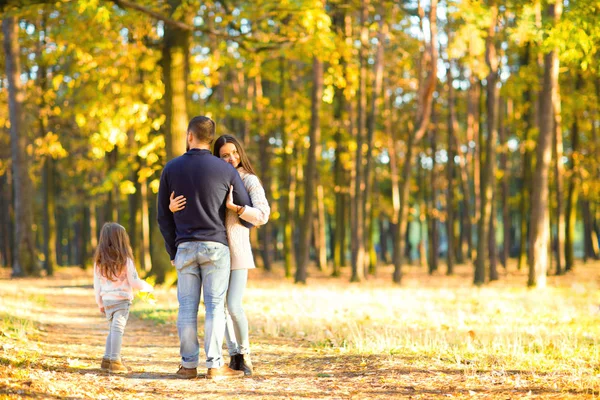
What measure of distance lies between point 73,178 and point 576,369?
36558mm

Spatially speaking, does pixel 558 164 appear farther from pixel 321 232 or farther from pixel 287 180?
pixel 287 180

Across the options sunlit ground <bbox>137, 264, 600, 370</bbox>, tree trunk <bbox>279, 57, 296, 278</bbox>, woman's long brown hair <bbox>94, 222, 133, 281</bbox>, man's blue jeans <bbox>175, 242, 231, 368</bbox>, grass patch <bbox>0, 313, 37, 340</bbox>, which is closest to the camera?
man's blue jeans <bbox>175, 242, 231, 368</bbox>

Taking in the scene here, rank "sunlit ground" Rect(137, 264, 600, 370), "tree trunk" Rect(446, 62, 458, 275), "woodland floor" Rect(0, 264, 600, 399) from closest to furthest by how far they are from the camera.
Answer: "woodland floor" Rect(0, 264, 600, 399), "sunlit ground" Rect(137, 264, 600, 370), "tree trunk" Rect(446, 62, 458, 275)

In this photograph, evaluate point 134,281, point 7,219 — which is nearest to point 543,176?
point 134,281

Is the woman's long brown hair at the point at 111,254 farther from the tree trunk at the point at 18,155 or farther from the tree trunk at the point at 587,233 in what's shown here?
the tree trunk at the point at 587,233

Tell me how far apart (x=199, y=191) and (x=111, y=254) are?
131 centimetres

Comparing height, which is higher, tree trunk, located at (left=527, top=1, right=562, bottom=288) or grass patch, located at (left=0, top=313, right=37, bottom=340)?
tree trunk, located at (left=527, top=1, right=562, bottom=288)

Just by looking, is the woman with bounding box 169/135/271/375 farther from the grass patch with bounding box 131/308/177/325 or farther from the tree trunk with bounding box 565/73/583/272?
the tree trunk with bounding box 565/73/583/272

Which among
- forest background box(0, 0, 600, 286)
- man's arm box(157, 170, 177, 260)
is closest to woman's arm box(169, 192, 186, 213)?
man's arm box(157, 170, 177, 260)

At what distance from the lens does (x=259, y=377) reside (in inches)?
278

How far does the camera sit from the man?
660 centimetres

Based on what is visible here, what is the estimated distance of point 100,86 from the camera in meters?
18.0

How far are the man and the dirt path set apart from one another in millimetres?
422

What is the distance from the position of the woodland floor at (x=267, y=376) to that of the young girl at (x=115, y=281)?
1.13 feet
